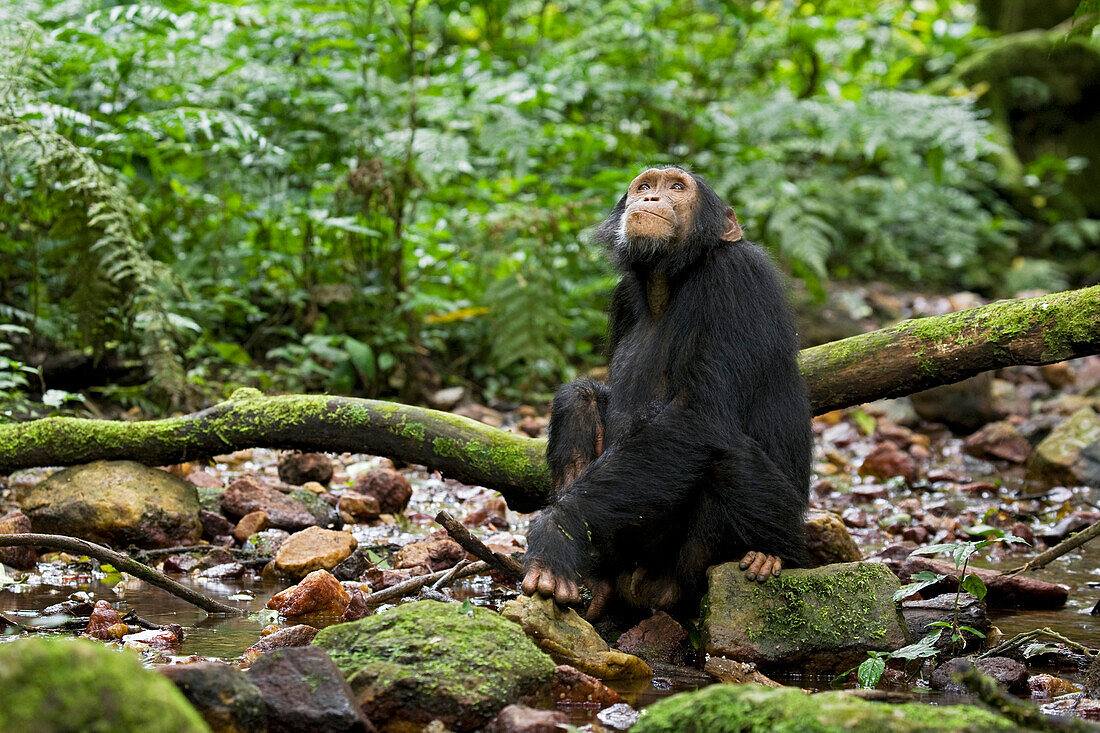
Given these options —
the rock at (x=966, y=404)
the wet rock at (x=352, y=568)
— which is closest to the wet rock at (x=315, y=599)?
the wet rock at (x=352, y=568)

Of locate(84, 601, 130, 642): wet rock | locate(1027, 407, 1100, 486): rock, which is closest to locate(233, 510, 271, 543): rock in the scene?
locate(84, 601, 130, 642): wet rock

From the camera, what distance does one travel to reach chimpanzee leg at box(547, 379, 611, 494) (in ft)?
13.0

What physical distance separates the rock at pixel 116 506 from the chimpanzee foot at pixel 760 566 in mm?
2793

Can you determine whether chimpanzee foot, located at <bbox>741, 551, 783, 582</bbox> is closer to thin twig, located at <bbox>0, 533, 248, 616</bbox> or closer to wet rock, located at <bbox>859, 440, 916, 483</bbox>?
thin twig, located at <bbox>0, 533, 248, 616</bbox>

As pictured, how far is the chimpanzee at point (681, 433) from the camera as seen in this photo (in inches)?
138

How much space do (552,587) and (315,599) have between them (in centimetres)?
100

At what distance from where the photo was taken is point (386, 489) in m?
5.60

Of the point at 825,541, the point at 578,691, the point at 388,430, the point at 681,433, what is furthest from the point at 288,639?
the point at 825,541

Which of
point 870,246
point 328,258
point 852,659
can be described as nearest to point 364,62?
point 328,258

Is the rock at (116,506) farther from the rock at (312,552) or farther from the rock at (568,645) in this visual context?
the rock at (568,645)

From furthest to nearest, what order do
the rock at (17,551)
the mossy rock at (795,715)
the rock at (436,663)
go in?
1. the rock at (17,551)
2. the rock at (436,663)
3. the mossy rock at (795,715)

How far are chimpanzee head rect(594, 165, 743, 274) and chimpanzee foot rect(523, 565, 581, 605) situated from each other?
1.50 meters

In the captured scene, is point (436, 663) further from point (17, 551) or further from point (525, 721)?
point (17, 551)

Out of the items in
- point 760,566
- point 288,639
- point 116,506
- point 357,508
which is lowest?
point 357,508
